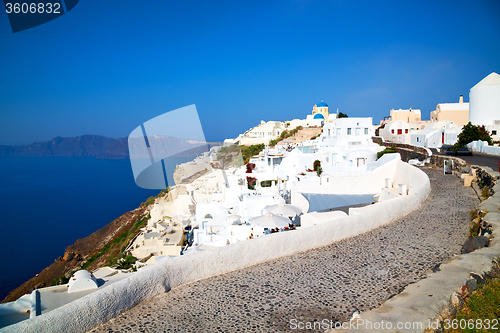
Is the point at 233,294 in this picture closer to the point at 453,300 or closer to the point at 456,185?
the point at 453,300

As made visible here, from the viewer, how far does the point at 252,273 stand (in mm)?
4195

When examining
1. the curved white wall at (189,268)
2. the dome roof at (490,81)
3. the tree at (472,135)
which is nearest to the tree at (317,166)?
the tree at (472,135)

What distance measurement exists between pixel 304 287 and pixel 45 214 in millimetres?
62993

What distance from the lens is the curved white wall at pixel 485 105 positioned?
28250 millimetres

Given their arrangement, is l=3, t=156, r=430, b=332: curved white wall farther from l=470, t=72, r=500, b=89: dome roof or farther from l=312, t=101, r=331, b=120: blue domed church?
l=312, t=101, r=331, b=120: blue domed church

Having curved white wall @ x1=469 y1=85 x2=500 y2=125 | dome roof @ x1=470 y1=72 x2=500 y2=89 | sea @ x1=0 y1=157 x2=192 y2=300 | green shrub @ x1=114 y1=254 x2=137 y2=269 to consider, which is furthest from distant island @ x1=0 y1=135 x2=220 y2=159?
dome roof @ x1=470 y1=72 x2=500 y2=89

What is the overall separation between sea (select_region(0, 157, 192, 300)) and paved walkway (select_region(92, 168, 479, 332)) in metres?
12.2

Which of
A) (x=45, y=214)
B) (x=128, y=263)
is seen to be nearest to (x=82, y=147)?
(x=45, y=214)

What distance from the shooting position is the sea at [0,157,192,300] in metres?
31.8

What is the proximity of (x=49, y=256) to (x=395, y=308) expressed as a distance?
129ft

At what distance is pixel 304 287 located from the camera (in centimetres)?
376

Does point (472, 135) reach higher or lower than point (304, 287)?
higher

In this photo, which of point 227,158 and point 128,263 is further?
point 227,158

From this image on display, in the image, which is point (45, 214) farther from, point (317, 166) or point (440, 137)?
point (440, 137)
